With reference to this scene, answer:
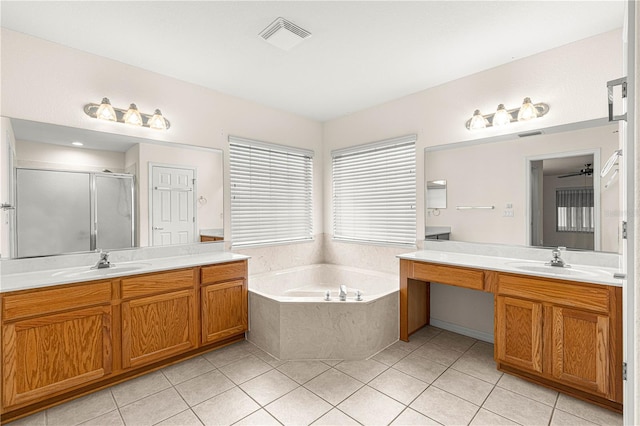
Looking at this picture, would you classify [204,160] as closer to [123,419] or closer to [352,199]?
[352,199]

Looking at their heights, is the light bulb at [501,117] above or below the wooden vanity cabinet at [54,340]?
above

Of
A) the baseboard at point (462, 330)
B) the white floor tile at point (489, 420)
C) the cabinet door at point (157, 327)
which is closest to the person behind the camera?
the white floor tile at point (489, 420)

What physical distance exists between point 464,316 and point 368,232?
1.44m

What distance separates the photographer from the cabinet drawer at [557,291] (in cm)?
190

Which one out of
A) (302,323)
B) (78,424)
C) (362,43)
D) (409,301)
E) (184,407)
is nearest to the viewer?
(78,424)

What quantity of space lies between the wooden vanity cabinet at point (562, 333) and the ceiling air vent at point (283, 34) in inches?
95.7

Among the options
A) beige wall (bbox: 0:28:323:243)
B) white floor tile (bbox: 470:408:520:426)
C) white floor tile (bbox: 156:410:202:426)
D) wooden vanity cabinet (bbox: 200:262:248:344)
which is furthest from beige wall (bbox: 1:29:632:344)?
white floor tile (bbox: 156:410:202:426)

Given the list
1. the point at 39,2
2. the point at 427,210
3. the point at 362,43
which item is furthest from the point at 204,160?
the point at 427,210

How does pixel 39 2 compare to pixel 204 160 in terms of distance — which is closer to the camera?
pixel 39 2

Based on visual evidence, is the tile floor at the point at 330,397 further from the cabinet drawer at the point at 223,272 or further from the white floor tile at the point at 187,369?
the cabinet drawer at the point at 223,272

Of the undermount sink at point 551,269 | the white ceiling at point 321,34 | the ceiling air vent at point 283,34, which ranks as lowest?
the undermount sink at point 551,269

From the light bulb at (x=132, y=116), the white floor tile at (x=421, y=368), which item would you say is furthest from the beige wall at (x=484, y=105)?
the light bulb at (x=132, y=116)

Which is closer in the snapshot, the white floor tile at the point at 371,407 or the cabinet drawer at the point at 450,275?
the white floor tile at the point at 371,407

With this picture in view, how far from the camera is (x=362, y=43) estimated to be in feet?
7.72
